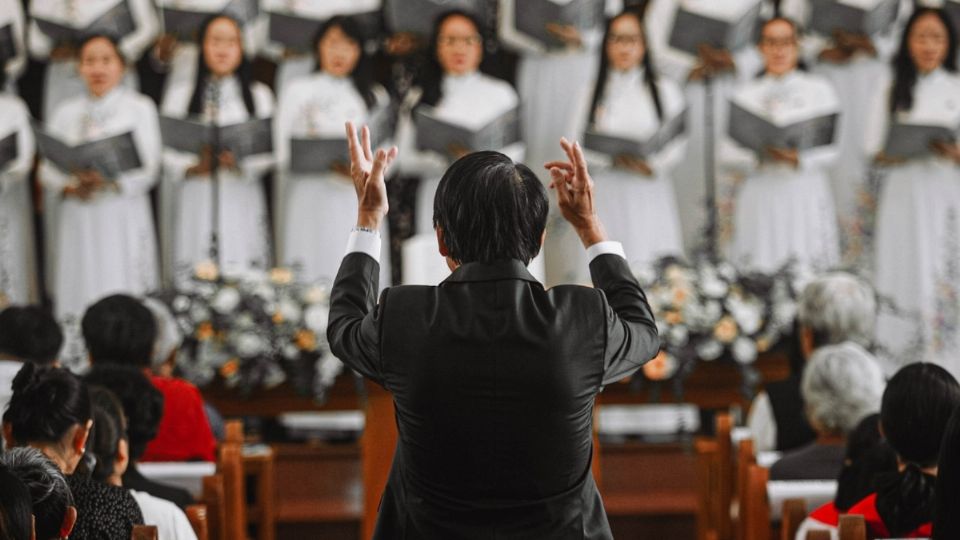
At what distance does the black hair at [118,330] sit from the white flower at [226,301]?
5.89ft

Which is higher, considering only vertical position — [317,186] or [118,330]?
[317,186]

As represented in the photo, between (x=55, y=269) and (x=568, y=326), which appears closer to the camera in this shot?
(x=568, y=326)

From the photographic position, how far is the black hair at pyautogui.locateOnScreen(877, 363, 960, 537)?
292 cm

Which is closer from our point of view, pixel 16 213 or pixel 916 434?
pixel 916 434

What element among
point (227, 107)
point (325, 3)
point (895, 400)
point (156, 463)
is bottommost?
point (156, 463)

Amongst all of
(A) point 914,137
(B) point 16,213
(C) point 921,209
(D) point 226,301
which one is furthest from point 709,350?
(B) point 16,213

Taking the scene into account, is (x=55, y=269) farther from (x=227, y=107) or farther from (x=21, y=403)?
(x=21, y=403)

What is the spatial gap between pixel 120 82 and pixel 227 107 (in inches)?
25.1

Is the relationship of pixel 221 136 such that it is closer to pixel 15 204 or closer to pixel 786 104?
pixel 15 204

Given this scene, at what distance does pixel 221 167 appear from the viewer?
7.75 m

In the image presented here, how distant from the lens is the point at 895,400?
2.95m

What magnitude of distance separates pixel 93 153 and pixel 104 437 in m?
4.17

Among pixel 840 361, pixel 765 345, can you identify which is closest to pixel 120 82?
pixel 765 345

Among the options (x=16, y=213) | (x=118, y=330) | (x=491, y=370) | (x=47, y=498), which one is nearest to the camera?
(x=491, y=370)
